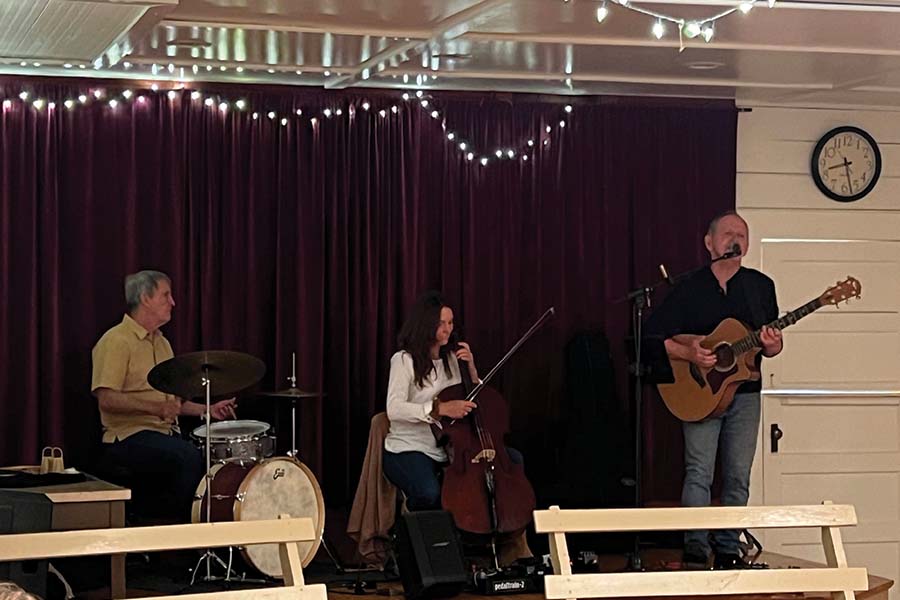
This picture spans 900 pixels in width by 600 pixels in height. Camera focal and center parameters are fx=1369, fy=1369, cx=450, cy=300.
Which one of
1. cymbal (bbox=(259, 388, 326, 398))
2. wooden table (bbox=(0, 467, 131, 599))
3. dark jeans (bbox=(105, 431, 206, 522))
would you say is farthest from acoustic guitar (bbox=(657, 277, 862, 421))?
wooden table (bbox=(0, 467, 131, 599))

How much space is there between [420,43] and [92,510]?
2293 millimetres

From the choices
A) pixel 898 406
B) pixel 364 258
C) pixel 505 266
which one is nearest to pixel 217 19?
pixel 364 258

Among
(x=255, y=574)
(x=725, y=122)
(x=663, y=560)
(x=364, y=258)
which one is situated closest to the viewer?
(x=255, y=574)

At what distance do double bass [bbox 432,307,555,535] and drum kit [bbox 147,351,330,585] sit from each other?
0.66 meters

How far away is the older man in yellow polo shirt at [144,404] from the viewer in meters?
6.10

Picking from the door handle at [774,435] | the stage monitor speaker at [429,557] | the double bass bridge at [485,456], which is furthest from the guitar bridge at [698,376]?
the door handle at [774,435]

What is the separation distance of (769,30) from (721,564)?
7.60 feet

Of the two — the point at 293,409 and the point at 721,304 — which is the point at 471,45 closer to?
the point at 721,304

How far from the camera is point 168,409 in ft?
20.1

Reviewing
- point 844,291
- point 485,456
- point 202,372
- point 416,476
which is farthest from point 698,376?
point 202,372

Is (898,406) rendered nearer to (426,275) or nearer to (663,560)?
(663,560)

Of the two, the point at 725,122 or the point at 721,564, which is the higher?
the point at 725,122

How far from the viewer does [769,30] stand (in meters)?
5.45

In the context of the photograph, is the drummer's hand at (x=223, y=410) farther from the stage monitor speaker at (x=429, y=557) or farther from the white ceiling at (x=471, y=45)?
the white ceiling at (x=471, y=45)
